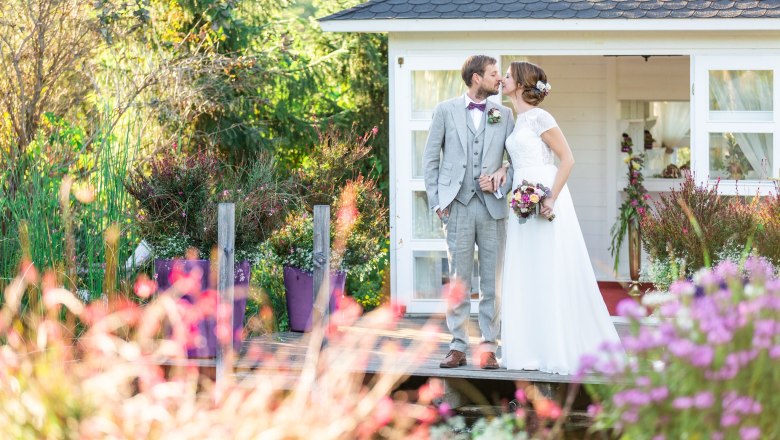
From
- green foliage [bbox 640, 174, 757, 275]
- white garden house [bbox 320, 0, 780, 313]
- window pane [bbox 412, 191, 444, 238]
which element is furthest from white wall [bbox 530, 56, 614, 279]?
green foliage [bbox 640, 174, 757, 275]

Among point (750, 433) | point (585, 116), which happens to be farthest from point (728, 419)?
point (585, 116)

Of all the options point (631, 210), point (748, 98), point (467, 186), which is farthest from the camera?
point (631, 210)

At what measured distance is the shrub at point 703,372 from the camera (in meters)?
3.36

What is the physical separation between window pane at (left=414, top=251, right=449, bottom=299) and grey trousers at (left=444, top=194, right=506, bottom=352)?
2.53 metres

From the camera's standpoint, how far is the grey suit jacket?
654 cm

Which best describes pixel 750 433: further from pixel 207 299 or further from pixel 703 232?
pixel 703 232

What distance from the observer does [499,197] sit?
21.4 ft

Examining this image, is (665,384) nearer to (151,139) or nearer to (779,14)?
(779,14)

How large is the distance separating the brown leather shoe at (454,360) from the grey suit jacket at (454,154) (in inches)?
33.6

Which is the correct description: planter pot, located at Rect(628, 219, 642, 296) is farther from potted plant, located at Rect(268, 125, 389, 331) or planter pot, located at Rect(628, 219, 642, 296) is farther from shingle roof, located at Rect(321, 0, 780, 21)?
potted plant, located at Rect(268, 125, 389, 331)

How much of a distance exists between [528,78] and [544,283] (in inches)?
47.3

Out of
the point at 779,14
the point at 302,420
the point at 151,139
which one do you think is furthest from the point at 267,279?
the point at 302,420

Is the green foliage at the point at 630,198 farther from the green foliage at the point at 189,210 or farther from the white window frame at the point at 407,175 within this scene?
the green foliage at the point at 189,210

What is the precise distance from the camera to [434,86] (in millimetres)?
9156
